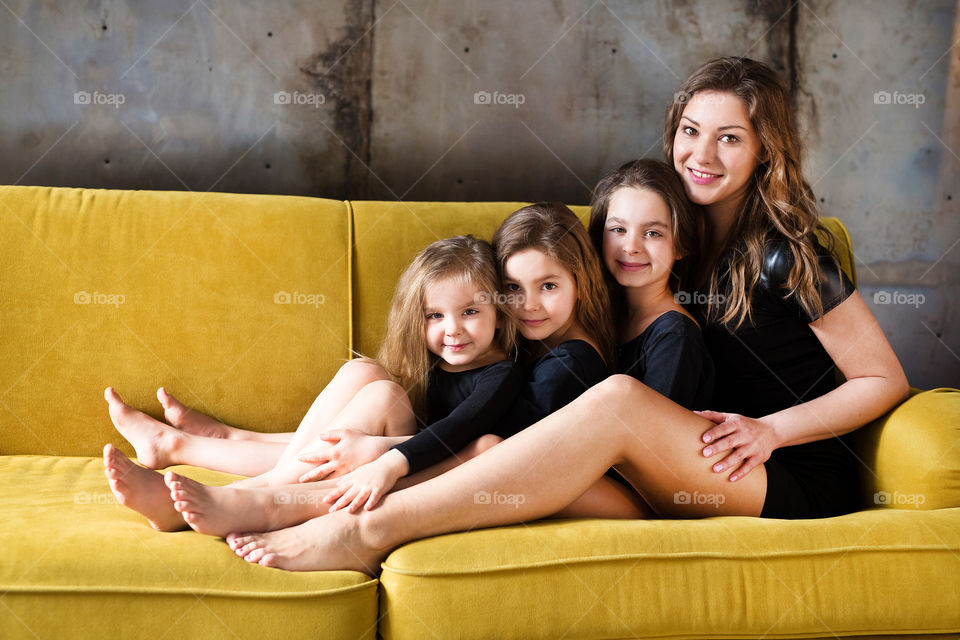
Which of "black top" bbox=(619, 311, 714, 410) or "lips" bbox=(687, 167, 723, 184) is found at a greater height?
"lips" bbox=(687, 167, 723, 184)

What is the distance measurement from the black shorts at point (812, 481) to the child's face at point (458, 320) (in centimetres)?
60

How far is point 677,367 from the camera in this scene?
1.45m

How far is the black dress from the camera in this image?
1.52m

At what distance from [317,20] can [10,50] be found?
32.6 inches

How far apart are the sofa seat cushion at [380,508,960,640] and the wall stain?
1369 mm

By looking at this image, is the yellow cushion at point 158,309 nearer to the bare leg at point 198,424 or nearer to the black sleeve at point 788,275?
the bare leg at point 198,424

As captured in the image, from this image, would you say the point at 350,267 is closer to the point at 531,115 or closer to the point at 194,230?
the point at 194,230

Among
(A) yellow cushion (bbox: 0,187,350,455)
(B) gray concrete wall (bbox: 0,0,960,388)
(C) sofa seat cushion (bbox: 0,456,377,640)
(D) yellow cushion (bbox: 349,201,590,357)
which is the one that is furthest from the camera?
(B) gray concrete wall (bbox: 0,0,960,388)

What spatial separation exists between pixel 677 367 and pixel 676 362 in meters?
0.01

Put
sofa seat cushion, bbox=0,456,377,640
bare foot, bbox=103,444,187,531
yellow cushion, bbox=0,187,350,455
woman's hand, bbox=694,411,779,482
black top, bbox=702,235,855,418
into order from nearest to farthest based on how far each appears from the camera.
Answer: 1. sofa seat cushion, bbox=0,456,377,640
2. bare foot, bbox=103,444,187,531
3. woman's hand, bbox=694,411,779,482
4. black top, bbox=702,235,855,418
5. yellow cushion, bbox=0,187,350,455

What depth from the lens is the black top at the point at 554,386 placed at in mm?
1507

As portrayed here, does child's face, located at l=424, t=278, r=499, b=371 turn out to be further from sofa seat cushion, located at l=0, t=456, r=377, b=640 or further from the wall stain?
the wall stain

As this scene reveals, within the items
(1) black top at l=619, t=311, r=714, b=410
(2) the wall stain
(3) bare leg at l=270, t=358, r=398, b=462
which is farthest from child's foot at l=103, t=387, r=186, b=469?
(1) black top at l=619, t=311, r=714, b=410

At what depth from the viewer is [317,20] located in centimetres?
221
